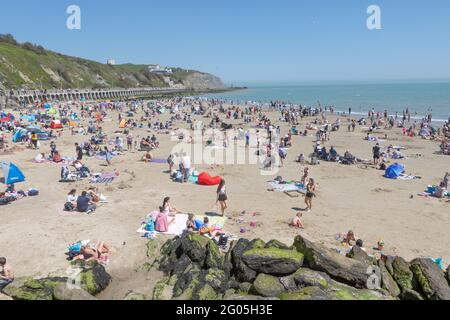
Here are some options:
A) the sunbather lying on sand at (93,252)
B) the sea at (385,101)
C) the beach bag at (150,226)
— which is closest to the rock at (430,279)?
the beach bag at (150,226)

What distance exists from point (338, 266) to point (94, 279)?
5.49m

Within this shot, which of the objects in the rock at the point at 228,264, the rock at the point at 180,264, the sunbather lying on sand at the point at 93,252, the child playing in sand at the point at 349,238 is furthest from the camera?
the child playing in sand at the point at 349,238

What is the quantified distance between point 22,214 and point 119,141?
1277 centimetres

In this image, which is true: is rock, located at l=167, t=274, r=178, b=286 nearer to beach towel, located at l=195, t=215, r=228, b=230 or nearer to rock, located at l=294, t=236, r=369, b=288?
rock, located at l=294, t=236, r=369, b=288

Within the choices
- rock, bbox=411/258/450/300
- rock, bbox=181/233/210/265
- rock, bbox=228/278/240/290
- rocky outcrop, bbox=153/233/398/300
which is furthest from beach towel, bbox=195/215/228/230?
rock, bbox=411/258/450/300

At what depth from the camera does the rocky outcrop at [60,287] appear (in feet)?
25.1

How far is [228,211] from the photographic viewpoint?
1390cm

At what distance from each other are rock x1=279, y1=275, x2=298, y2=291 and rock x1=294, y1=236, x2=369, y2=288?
2.24ft

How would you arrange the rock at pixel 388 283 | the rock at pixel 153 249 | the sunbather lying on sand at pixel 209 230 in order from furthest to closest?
the sunbather lying on sand at pixel 209 230 < the rock at pixel 153 249 < the rock at pixel 388 283

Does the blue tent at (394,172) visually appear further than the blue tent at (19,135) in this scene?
No

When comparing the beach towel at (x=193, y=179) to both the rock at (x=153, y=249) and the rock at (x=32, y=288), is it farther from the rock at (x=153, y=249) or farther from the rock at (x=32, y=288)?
the rock at (x=32, y=288)

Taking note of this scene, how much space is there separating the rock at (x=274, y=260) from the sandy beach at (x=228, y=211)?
8.03 feet

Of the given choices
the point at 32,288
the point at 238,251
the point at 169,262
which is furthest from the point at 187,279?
the point at 32,288

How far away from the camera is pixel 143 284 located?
8961 mm
